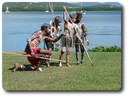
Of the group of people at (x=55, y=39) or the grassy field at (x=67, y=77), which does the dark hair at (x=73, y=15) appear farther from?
the grassy field at (x=67, y=77)

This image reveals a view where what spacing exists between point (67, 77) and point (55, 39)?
2.97 feet

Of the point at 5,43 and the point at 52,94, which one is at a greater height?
the point at 5,43

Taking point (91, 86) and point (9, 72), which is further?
point (9, 72)

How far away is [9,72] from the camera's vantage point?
24.0 ft

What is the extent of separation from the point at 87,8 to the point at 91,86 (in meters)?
0.81

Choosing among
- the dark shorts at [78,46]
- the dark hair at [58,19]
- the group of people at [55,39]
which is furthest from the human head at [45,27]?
the dark shorts at [78,46]

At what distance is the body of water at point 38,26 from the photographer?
6.61 m

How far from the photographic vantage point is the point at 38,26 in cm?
750

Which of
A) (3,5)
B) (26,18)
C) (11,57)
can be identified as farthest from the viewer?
(11,57)

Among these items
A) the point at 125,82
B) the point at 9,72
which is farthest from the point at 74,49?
the point at 125,82

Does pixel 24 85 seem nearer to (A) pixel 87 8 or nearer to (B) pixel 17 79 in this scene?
(B) pixel 17 79

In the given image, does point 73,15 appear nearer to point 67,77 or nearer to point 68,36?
point 68,36

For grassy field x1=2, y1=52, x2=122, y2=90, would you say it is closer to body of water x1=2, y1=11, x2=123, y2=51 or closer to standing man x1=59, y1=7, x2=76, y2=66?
standing man x1=59, y1=7, x2=76, y2=66

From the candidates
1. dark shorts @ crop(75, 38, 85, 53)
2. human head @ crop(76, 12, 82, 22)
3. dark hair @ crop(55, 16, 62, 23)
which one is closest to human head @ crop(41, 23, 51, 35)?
dark hair @ crop(55, 16, 62, 23)
